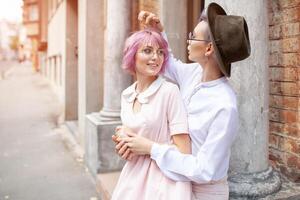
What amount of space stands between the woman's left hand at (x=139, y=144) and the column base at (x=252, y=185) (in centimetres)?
98

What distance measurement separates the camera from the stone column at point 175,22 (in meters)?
4.96

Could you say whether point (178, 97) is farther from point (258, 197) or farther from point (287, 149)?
point (287, 149)

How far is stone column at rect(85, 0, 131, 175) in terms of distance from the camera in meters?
5.59

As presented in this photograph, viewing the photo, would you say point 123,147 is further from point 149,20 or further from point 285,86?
point 285,86

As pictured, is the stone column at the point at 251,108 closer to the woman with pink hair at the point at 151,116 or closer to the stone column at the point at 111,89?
the woman with pink hair at the point at 151,116

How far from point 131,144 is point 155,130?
0.49ft

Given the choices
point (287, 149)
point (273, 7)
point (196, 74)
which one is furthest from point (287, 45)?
point (196, 74)

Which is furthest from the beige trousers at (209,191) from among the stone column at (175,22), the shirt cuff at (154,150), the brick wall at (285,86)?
the stone column at (175,22)

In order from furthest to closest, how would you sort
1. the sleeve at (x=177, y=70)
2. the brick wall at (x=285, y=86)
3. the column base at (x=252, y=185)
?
the brick wall at (x=285, y=86), the column base at (x=252, y=185), the sleeve at (x=177, y=70)

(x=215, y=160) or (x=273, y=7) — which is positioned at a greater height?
(x=273, y=7)

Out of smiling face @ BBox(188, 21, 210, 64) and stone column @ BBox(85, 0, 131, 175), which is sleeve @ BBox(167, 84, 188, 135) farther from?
stone column @ BBox(85, 0, 131, 175)

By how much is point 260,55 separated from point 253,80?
7.5 inches

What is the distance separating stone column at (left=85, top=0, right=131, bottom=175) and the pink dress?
360 cm

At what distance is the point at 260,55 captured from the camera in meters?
2.65
